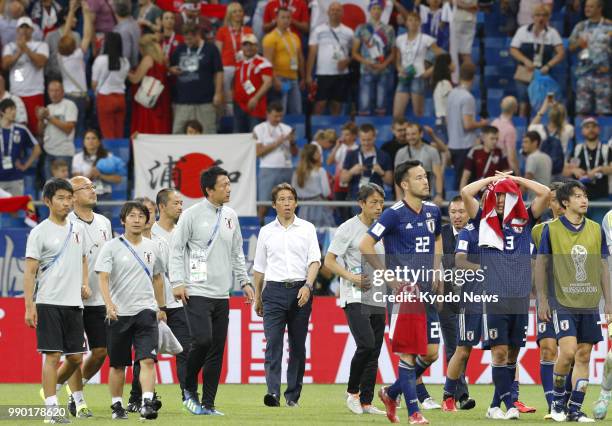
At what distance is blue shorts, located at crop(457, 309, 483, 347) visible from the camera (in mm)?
13602

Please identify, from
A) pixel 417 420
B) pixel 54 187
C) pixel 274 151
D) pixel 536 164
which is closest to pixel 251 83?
pixel 274 151

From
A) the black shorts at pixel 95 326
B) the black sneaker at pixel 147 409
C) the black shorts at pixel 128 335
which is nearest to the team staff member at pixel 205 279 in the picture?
the black shorts at pixel 128 335

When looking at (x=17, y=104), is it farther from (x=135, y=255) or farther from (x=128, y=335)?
(x=128, y=335)

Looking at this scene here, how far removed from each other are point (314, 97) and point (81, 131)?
4.23 m

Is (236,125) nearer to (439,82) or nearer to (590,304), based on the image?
(439,82)

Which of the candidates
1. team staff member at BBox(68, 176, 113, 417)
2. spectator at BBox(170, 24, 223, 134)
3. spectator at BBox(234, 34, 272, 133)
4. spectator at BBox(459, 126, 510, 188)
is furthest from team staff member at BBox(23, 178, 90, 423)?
spectator at BBox(234, 34, 272, 133)

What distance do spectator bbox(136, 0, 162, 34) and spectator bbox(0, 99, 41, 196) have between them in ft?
10.2

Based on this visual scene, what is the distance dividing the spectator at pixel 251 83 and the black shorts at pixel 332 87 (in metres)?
1.33

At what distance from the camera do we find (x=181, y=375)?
14.9 metres

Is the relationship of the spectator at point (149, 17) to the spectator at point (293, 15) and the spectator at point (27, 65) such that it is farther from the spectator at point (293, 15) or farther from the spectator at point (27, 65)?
the spectator at point (293, 15)

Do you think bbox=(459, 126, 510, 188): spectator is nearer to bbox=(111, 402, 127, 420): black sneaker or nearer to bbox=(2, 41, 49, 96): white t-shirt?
bbox=(2, 41, 49, 96): white t-shirt

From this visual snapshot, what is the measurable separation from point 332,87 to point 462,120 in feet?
9.29

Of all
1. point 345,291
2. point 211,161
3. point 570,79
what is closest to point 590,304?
point 345,291

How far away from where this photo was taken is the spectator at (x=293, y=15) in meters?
24.7
